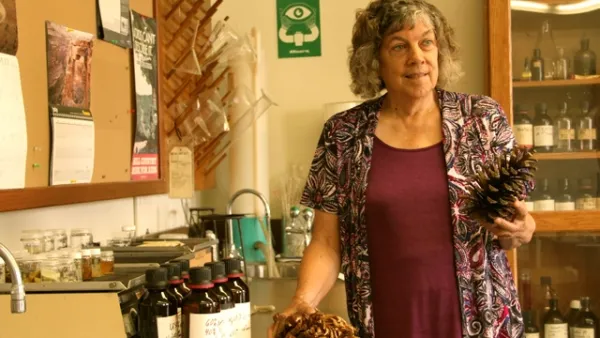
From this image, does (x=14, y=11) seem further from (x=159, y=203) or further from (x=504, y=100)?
(x=504, y=100)

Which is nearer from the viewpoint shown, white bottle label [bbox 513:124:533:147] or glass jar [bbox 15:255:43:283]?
glass jar [bbox 15:255:43:283]

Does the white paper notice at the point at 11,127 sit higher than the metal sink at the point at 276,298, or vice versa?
the white paper notice at the point at 11,127

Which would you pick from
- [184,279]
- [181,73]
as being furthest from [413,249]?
[181,73]

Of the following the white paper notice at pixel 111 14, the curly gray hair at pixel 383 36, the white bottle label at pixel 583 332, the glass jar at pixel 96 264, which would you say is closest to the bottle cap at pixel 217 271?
the glass jar at pixel 96 264

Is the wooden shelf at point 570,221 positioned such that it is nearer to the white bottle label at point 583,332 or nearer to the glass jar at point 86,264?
the white bottle label at point 583,332

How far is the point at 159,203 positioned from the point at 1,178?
1.31m

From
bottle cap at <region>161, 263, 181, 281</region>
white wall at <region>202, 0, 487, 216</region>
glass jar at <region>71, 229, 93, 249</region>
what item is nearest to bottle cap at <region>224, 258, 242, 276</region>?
bottle cap at <region>161, 263, 181, 281</region>

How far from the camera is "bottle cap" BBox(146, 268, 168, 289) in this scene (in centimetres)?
135

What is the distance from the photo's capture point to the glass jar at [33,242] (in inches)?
62.5

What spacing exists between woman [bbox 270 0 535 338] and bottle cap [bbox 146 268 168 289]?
13.5 inches

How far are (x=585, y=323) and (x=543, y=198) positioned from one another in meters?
0.56

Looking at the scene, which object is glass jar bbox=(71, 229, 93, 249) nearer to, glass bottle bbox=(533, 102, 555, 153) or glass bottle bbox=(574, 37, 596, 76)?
glass bottle bbox=(533, 102, 555, 153)

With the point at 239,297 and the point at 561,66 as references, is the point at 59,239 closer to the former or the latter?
the point at 239,297

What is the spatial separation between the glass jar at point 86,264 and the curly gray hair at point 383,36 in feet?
2.46
